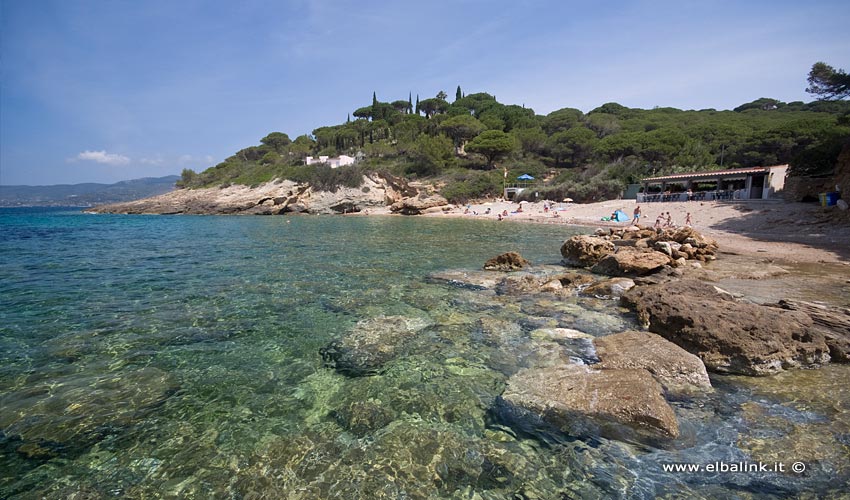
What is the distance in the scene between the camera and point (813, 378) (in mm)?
4805

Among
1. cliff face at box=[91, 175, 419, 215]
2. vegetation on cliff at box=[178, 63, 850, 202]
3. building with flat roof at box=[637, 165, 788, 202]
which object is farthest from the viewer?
cliff face at box=[91, 175, 419, 215]

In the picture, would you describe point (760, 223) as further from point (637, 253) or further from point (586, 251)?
point (586, 251)

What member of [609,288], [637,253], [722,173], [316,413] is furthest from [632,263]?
[722,173]

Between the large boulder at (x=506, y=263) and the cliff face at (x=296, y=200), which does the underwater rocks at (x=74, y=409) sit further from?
the cliff face at (x=296, y=200)

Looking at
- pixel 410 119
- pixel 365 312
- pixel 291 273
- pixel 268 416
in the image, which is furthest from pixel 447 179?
→ pixel 268 416

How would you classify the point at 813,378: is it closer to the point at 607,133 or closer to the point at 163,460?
the point at 163,460

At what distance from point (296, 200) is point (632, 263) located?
1821 inches

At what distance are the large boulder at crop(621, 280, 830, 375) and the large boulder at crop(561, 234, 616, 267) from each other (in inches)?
241

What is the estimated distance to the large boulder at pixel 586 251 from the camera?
12602 millimetres

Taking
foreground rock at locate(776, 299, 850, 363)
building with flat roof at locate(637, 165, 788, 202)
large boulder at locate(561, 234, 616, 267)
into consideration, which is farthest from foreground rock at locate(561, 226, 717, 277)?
building with flat roof at locate(637, 165, 788, 202)

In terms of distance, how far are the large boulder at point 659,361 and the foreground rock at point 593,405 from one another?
558 mm

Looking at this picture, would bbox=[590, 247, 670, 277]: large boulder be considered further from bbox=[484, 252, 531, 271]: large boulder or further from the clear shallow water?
the clear shallow water

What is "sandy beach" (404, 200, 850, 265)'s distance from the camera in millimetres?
14609

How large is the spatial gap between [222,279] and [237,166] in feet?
236
